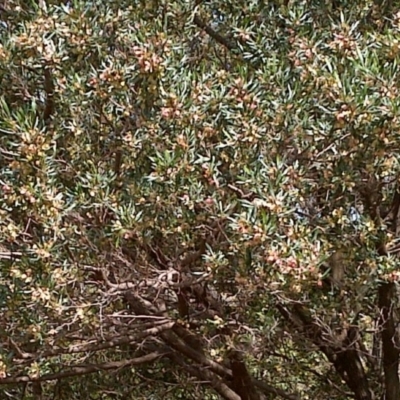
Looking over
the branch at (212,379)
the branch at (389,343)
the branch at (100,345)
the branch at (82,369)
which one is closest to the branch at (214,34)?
the branch at (100,345)

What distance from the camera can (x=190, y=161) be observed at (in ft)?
9.71

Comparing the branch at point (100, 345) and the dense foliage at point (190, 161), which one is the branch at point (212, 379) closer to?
the branch at point (100, 345)

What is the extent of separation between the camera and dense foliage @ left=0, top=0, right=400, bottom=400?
9.66ft

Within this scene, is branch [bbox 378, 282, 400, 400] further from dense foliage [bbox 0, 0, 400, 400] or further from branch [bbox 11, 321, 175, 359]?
branch [bbox 11, 321, 175, 359]

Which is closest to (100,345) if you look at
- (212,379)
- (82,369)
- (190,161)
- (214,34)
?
(82,369)

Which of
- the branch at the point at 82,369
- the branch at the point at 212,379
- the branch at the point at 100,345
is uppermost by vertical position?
the branch at the point at 100,345

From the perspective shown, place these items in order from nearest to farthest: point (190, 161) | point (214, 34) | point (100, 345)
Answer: point (190, 161) → point (214, 34) → point (100, 345)

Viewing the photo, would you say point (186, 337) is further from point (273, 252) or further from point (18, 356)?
point (273, 252)

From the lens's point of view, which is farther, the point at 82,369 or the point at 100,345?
the point at 82,369

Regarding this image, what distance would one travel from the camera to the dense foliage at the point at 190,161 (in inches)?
116

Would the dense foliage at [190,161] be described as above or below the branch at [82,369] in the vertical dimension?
above

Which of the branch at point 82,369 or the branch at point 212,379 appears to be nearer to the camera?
the branch at point 82,369

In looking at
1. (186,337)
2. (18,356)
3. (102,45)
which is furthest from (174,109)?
(186,337)

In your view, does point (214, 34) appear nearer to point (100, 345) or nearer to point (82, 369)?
point (100, 345)
